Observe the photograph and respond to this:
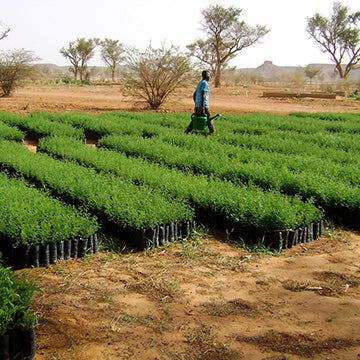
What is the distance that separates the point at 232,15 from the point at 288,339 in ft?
142

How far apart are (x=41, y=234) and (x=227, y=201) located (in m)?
2.52

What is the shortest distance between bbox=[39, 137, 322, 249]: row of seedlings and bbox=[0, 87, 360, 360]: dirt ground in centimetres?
38

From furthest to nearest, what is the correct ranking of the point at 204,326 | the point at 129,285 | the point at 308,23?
the point at 308,23, the point at 129,285, the point at 204,326

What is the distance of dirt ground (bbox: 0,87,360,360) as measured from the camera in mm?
3484

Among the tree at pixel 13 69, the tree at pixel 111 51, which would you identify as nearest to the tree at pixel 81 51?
the tree at pixel 111 51

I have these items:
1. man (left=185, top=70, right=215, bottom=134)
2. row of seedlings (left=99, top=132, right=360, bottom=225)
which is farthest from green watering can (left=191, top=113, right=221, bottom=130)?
row of seedlings (left=99, top=132, right=360, bottom=225)

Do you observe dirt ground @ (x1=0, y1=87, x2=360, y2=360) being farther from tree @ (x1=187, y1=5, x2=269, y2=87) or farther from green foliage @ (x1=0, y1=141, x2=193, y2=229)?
tree @ (x1=187, y1=5, x2=269, y2=87)

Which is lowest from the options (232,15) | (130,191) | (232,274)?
(232,274)

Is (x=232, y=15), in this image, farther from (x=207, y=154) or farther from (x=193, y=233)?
(x=193, y=233)

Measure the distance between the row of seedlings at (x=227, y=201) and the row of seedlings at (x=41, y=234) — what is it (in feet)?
3.16

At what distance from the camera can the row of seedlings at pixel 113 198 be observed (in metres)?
5.56

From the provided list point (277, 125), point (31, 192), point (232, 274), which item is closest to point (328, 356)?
point (232, 274)

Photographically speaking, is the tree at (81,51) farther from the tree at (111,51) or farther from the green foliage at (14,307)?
the green foliage at (14,307)

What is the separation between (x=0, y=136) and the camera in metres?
11.6
